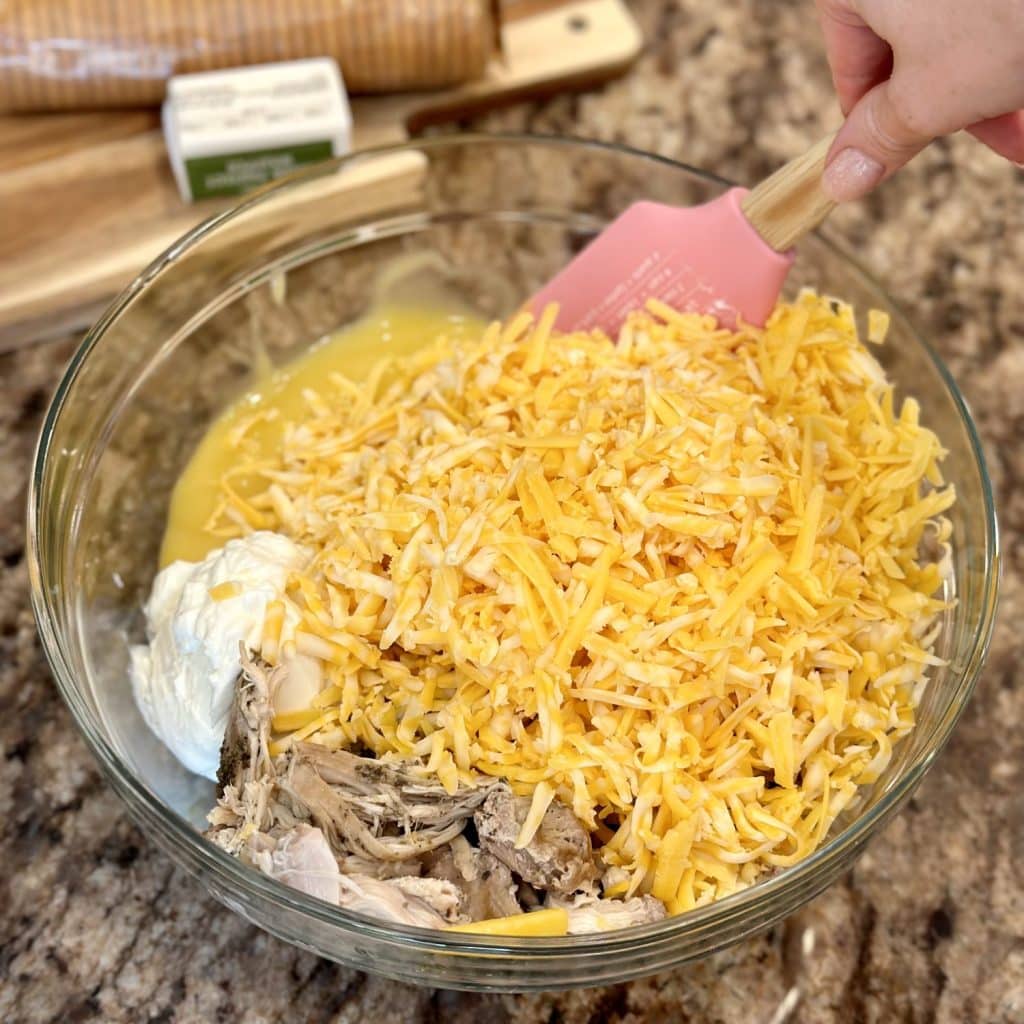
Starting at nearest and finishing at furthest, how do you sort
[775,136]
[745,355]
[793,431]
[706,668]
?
[706,668], [793,431], [745,355], [775,136]

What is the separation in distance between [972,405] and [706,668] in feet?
2.82

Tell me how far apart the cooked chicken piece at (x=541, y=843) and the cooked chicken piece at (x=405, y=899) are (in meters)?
0.06

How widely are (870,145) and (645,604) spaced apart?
49 cm

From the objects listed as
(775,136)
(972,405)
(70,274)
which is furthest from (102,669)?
(775,136)

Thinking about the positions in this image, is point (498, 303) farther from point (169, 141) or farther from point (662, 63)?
point (662, 63)

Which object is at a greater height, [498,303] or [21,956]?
[498,303]

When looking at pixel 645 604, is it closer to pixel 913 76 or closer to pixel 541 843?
pixel 541 843

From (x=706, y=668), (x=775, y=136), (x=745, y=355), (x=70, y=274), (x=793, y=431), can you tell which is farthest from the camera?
(x=775, y=136)

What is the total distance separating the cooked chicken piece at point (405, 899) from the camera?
1065 millimetres

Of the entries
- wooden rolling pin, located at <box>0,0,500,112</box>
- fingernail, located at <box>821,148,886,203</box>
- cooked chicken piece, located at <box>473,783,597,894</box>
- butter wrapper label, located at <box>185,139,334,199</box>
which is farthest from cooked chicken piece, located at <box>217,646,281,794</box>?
wooden rolling pin, located at <box>0,0,500,112</box>

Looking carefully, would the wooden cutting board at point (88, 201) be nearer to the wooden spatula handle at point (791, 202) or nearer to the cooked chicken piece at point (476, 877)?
the wooden spatula handle at point (791, 202)

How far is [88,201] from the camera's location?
5.88 ft

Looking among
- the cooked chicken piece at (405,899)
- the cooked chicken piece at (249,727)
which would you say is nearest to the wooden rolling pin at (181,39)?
the cooked chicken piece at (249,727)

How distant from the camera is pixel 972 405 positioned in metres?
1.78
